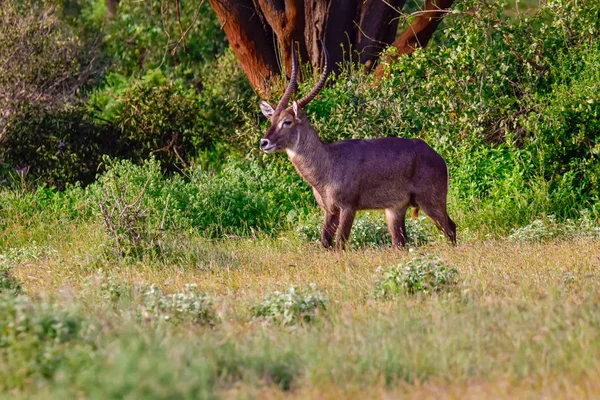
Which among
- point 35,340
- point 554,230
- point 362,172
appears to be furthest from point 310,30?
point 35,340

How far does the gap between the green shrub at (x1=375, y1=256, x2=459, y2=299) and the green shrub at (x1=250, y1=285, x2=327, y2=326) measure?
67cm

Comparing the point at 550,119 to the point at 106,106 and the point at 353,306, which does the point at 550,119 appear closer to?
the point at 353,306

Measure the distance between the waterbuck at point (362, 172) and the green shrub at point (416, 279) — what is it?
2452 mm

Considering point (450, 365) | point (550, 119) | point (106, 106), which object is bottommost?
point (106, 106)

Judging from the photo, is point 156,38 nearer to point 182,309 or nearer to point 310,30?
point 310,30

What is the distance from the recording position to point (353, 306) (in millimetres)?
6594

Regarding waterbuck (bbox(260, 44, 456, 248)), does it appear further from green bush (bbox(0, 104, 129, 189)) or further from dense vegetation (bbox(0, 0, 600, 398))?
green bush (bbox(0, 104, 129, 189))

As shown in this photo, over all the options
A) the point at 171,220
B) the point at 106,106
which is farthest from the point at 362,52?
the point at 106,106

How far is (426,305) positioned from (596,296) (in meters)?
1.07

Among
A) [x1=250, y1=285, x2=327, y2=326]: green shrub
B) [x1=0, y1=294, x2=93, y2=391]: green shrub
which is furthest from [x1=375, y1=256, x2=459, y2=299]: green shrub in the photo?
[x1=0, y1=294, x2=93, y2=391]: green shrub

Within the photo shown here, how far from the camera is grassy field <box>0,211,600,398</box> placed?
4328mm

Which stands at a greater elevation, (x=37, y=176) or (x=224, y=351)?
(x=224, y=351)

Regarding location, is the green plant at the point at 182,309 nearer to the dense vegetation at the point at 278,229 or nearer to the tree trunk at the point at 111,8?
the dense vegetation at the point at 278,229

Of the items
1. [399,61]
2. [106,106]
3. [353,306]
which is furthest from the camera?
[106,106]
